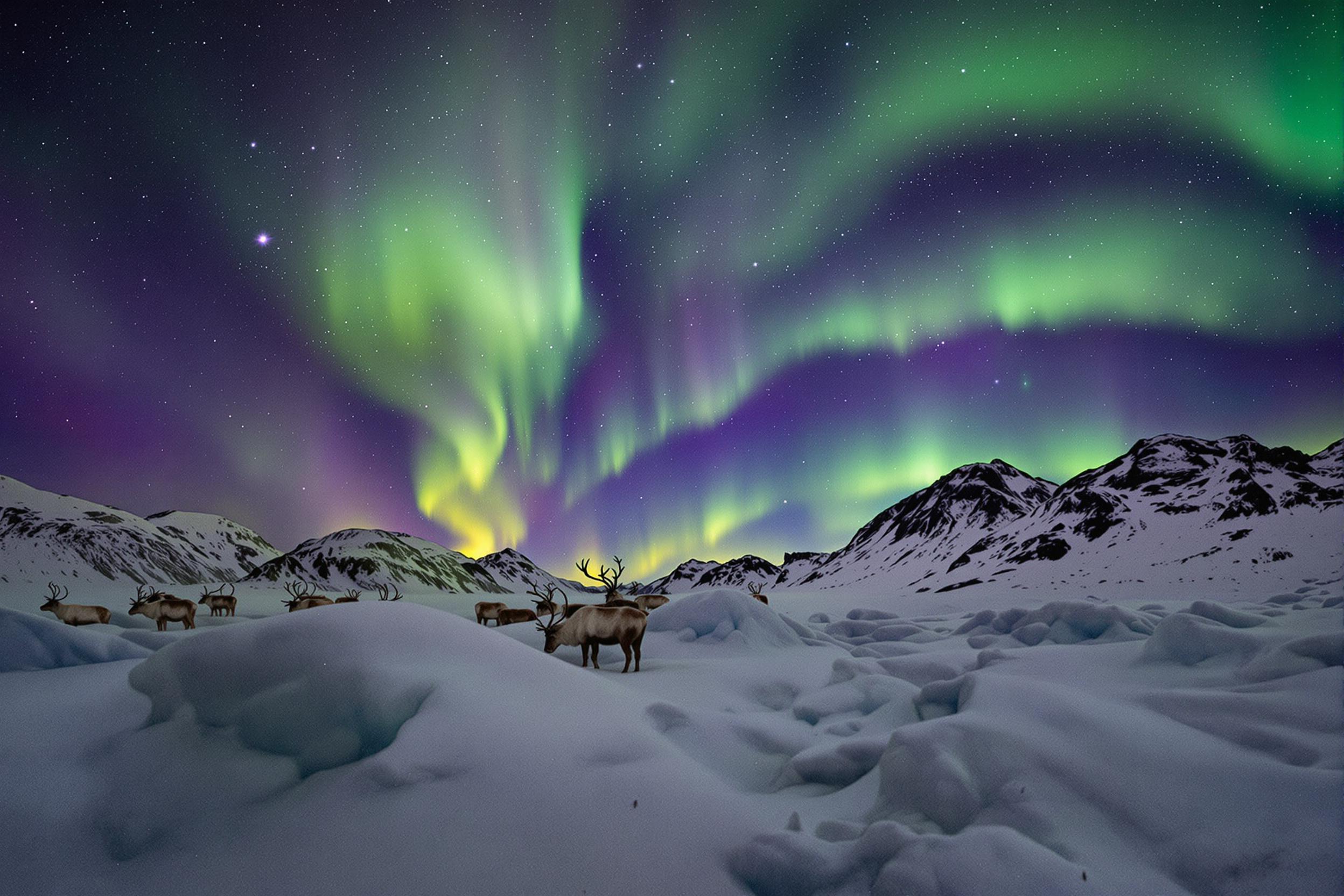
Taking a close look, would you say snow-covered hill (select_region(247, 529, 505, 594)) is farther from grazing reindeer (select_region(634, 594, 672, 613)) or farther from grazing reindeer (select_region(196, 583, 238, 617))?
grazing reindeer (select_region(634, 594, 672, 613))

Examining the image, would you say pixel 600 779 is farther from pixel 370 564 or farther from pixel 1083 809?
pixel 370 564

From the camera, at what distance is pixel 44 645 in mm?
8398

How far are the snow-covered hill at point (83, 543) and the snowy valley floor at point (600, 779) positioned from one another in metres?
117

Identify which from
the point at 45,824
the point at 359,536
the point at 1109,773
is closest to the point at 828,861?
the point at 1109,773

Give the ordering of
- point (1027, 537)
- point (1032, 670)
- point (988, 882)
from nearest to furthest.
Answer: point (988, 882) → point (1032, 670) → point (1027, 537)

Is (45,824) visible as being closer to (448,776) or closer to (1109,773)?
(448,776)

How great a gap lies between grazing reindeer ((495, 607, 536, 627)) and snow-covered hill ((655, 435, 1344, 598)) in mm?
51542

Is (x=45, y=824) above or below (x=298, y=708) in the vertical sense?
below

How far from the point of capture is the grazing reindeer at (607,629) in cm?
1167

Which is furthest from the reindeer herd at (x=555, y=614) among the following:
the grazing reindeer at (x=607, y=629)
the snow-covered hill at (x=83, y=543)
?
the snow-covered hill at (x=83, y=543)

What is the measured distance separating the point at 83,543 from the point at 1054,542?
641ft

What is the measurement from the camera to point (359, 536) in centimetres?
14575

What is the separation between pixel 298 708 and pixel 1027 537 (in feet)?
437

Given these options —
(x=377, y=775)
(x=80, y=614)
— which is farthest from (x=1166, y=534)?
(x=80, y=614)
